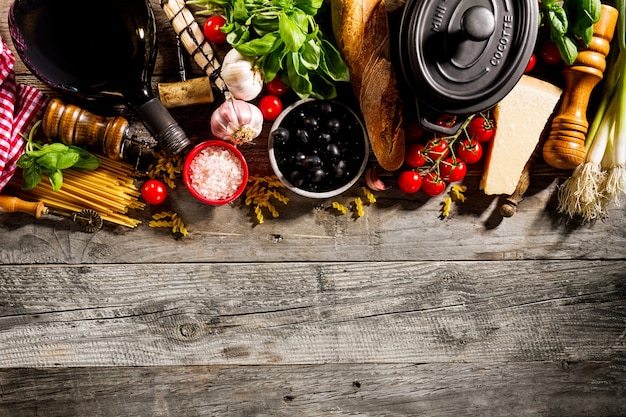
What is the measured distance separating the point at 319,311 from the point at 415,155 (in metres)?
0.49

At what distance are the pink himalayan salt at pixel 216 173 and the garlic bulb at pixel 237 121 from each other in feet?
0.16

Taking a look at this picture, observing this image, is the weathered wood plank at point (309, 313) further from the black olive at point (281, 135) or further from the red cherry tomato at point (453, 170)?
the black olive at point (281, 135)

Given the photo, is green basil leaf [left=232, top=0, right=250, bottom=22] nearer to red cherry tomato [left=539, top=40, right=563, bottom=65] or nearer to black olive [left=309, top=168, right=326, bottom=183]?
black olive [left=309, top=168, right=326, bottom=183]

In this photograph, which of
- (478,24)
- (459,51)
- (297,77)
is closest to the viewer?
(478,24)

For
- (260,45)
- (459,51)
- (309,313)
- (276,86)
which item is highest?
(459,51)

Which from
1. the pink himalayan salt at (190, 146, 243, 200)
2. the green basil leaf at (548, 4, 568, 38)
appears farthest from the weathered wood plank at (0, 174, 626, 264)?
the green basil leaf at (548, 4, 568, 38)

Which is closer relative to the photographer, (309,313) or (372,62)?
(372,62)

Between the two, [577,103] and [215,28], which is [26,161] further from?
[577,103]

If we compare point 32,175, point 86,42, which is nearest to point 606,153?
point 86,42

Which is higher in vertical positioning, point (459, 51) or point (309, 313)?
point (459, 51)

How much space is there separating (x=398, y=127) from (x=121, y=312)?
879 mm

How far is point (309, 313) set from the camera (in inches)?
61.9

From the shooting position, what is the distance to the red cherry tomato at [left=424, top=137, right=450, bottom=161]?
1.43 meters

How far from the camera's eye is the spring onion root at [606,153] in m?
1.45
